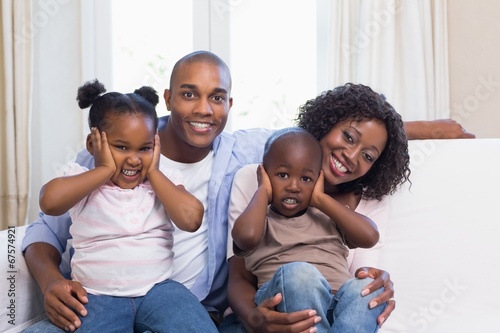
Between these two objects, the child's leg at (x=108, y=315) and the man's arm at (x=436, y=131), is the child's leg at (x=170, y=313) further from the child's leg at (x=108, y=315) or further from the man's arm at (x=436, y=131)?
the man's arm at (x=436, y=131)

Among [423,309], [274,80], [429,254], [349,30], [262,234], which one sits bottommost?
[423,309]

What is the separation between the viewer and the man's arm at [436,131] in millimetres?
2041

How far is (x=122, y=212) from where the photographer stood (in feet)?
4.90

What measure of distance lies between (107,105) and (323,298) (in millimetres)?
688

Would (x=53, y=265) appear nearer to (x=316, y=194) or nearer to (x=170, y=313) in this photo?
(x=170, y=313)

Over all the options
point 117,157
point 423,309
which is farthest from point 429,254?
point 117,157

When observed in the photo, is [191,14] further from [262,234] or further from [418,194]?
[262,234]

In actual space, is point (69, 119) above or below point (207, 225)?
above

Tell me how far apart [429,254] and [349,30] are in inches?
57.4

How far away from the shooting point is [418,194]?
189 centimetres

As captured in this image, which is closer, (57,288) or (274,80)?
(57,288)

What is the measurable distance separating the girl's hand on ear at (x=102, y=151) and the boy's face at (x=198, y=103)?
0.31 metres

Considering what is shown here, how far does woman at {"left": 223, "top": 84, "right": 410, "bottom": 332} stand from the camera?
66.4 inches

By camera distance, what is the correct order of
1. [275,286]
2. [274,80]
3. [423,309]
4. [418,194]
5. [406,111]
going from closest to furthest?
[275,286] → [423,309] → [418,194] → [406,111] → [274,80]
